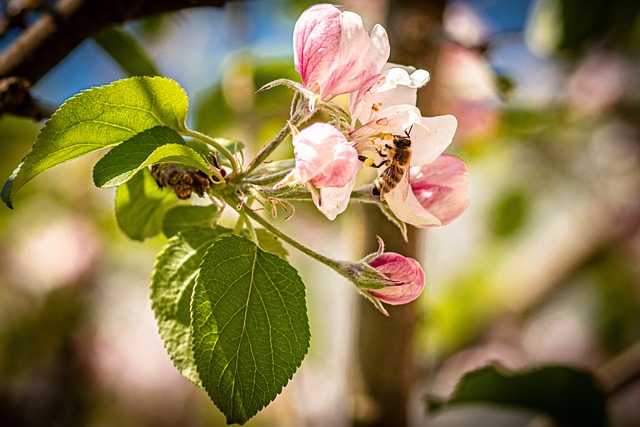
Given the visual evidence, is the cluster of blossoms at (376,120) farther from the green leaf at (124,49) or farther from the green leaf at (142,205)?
the green leaf at (124,49)

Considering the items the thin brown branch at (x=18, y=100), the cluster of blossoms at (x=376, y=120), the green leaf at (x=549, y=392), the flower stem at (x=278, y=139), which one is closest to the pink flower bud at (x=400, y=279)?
the cluster of blossoms at (x=376, y=120)

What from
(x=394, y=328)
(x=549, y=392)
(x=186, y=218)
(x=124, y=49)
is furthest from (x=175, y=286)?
(x=549, y=392)

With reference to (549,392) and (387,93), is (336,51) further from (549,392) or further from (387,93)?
(549,392)

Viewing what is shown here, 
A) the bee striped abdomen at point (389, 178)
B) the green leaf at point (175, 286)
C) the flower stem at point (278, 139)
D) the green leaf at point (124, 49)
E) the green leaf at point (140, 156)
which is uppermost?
the green leaf at point (140, 156)

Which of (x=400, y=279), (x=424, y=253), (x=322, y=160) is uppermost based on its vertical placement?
(x=322, y=160)

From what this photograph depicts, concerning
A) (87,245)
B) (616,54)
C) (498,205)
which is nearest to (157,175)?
(87,245)

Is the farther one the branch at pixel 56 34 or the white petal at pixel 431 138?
the branch at pixel 56 34

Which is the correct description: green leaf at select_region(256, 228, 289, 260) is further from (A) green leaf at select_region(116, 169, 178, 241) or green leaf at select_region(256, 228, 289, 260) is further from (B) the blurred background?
(B) the blurred background
